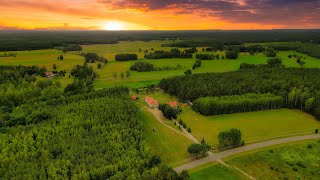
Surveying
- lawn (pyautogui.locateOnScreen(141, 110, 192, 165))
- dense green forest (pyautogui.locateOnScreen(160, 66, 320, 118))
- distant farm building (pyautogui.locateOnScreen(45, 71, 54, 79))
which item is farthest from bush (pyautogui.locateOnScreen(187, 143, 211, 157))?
distant farm building (pyautogui.locateOnScreen(45, 71, 54, 79))

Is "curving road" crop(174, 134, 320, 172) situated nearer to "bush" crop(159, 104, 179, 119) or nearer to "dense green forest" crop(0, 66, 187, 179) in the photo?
"dense green forest" crop(0, 66, 187, 179)

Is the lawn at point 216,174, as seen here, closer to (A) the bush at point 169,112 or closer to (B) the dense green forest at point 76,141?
(B) the dense green forest at point 76,141

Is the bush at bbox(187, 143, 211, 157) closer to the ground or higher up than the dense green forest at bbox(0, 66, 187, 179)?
closer to the ground

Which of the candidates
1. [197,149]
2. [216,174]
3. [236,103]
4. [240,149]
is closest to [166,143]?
[197,149]

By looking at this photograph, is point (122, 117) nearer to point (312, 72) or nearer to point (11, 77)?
point (11, 77)

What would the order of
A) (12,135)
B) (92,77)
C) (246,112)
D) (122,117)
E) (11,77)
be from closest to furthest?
(12,135), (122,117), (246,112), (11,77), (92,77)

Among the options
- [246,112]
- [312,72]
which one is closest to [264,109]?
[246,112]

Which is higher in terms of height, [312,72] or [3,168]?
[312,72]
